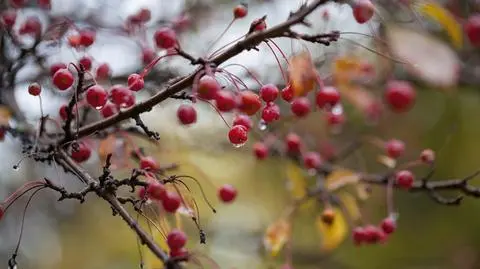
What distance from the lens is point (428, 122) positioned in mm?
4504

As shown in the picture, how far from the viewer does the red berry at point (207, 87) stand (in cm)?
119

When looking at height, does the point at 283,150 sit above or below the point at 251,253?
above

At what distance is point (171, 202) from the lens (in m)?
1.61

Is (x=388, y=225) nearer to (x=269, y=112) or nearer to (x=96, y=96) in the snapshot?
(x=269, y=112)

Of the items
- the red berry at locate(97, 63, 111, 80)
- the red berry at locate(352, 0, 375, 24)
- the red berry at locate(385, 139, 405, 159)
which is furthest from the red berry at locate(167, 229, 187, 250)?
the red berry at locate(385, 139, 405, 159)

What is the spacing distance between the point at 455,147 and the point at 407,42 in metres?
2.61

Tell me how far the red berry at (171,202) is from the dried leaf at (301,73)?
0.39m

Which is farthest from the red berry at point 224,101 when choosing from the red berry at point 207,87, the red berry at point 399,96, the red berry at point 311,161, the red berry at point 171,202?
the red berry at point 399,96

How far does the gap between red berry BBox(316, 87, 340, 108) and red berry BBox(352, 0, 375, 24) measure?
55 cm

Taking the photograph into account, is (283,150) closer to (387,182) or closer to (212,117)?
(387,182)

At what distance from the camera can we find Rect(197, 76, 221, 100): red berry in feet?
3.90

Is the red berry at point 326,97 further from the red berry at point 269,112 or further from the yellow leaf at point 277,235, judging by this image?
the yellow leaf at point 277,235

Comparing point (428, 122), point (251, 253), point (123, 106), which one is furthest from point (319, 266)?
point (123, 106)

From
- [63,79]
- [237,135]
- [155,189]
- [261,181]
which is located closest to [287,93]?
[237,135]
